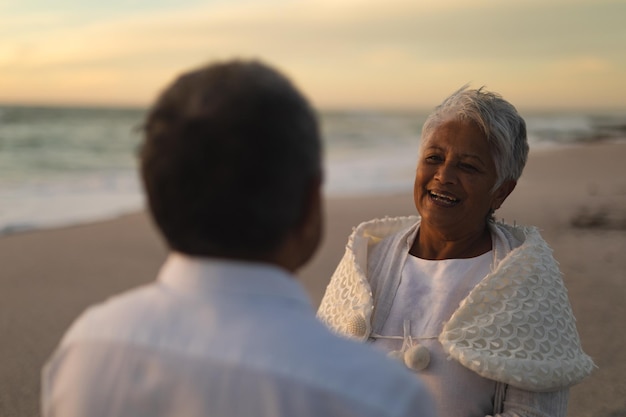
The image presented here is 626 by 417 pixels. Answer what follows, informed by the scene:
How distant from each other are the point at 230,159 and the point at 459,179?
1.60 meters

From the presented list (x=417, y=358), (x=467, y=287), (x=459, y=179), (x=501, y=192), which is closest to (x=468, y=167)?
(x=459, y=179)

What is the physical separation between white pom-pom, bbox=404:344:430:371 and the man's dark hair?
4.10 feet

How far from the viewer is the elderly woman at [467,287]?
2.19 meters

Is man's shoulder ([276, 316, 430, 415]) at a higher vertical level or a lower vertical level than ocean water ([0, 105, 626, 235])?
higher

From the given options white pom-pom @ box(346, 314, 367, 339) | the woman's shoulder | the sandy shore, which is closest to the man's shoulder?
white pom-pom @ box(346, 314, 367, 339)

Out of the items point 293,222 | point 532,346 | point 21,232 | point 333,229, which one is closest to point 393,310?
Answer: point 532,346

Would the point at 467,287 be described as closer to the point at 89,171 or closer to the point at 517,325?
the point at 517,325

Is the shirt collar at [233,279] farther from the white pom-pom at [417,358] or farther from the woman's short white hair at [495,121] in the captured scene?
the woman's short white hair at [495,121]

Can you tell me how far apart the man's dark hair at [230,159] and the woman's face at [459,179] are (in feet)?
4.77

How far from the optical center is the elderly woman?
219 cm

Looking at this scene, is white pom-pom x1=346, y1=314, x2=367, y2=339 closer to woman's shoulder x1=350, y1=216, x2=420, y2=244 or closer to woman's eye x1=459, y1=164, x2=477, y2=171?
woman's shoulder x1=350, y1=216, x2=420, y2=244

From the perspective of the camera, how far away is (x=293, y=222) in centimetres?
111

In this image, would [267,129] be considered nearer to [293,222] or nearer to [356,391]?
[293,222]

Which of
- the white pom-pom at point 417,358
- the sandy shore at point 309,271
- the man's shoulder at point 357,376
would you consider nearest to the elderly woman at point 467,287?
the white pom-pom at point 417,358
